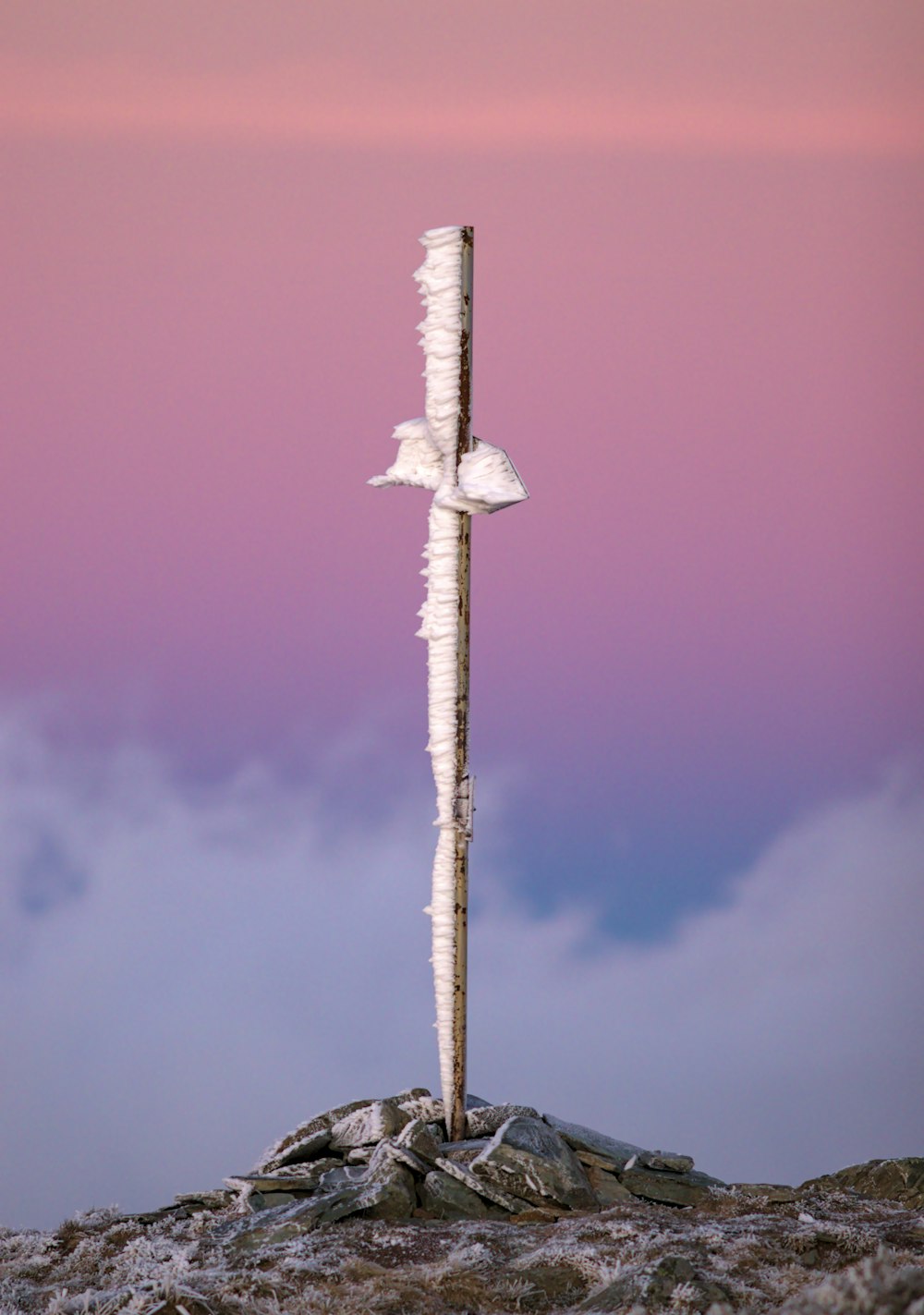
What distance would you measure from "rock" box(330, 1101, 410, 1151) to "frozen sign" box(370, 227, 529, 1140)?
40cm

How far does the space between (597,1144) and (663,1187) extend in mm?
611

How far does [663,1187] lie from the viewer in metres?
9.55

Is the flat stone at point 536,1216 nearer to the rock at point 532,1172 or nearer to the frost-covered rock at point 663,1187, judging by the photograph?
the rock at point 532,1172

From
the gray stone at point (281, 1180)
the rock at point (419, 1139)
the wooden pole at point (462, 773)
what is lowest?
the gray stone at point (281, 1180)

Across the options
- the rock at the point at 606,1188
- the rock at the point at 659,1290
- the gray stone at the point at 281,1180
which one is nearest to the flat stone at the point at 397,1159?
the gray stone at the point at 281,1180

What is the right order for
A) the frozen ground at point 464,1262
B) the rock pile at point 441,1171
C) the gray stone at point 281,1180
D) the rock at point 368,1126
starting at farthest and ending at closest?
1. the rock at point 368,1126
2. the gray stone at point 281,1180
3. the rock pile at point 441,1171
4. the frozen ground at point 464,1262

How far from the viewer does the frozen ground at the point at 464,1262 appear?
6727 mm

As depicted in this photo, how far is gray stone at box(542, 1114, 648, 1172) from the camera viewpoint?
980cm

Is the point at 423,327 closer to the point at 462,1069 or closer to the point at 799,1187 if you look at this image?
the point at 462,1069

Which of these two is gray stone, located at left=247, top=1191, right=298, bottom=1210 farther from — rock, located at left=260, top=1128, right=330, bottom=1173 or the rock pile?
rock, located at left=260, top=1128, right=330, bottom=1173

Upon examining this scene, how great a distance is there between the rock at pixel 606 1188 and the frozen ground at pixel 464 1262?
0.87 feet

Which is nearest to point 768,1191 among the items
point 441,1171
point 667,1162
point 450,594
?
point 667,1162

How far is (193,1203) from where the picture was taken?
9367mm

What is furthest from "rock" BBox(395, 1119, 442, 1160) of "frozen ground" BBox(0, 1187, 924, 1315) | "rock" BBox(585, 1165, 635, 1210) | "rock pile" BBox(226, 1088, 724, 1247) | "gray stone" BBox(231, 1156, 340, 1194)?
"rock" BBox(585, 1165, 635, 1210)
